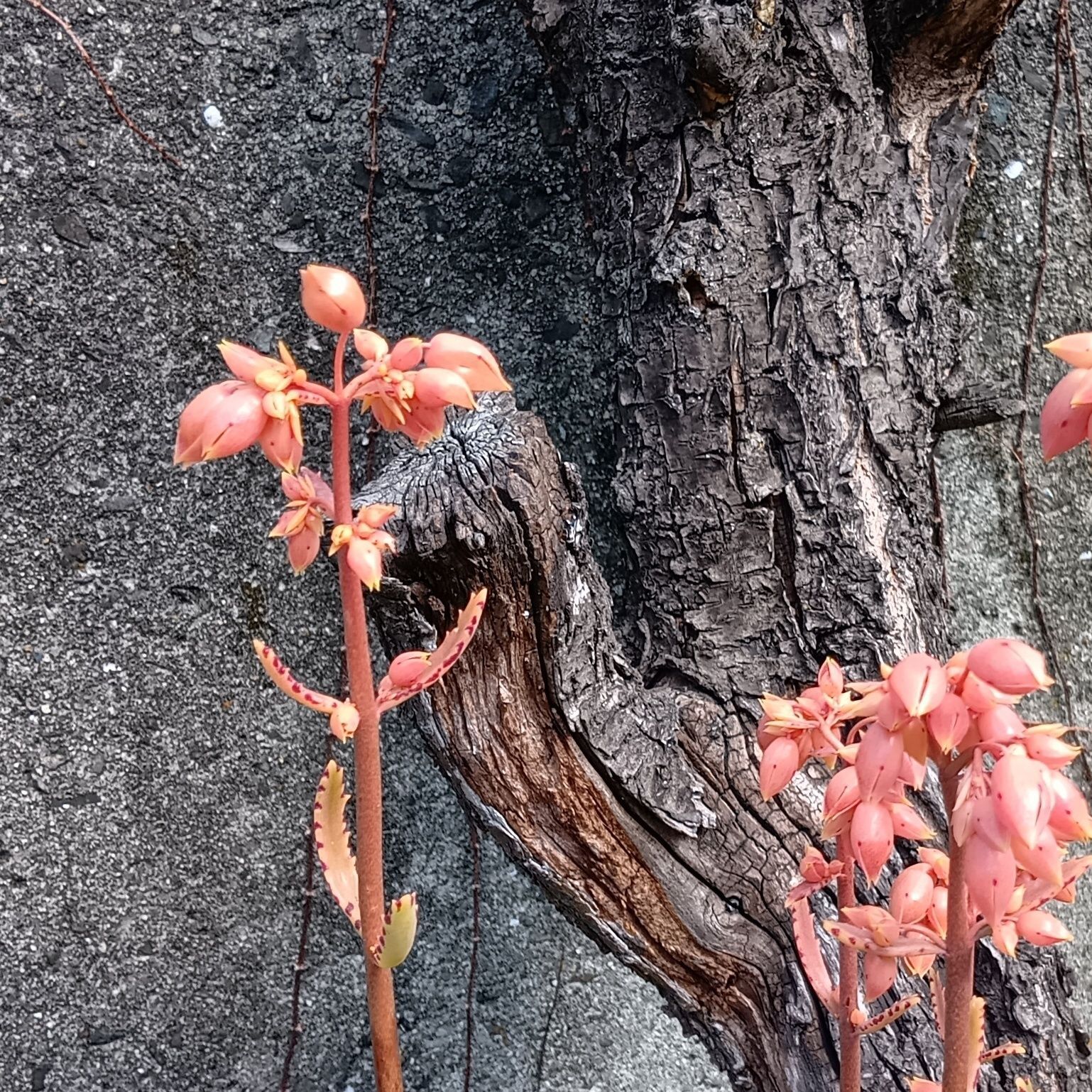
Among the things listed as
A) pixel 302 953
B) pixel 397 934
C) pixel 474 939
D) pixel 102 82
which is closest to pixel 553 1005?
pixel 474 939

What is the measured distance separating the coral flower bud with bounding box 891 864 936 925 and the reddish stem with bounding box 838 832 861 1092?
0.03 metres

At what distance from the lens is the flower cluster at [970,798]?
0.31 meters

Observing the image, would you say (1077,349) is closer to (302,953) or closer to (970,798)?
(970,798)

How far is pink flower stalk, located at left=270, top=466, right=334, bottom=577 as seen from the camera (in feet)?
1.20

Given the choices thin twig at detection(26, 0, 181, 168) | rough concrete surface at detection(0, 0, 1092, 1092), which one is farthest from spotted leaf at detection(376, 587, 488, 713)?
thin twig at detection(26, 0, 181, 168)

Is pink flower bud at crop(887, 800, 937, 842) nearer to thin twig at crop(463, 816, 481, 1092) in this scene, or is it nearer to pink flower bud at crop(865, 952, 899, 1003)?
pink flower bud at crop(865, 952, 899, 1003)

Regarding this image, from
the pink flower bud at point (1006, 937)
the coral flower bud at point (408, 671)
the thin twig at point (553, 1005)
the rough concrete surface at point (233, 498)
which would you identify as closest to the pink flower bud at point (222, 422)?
the coral flower bud at point (408, 671)

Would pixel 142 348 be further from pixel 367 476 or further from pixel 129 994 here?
pixel 129 994

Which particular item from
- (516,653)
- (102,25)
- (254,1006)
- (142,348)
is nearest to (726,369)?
(516,653)

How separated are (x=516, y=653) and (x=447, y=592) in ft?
0.24

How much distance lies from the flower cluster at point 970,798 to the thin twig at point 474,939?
0.69 m

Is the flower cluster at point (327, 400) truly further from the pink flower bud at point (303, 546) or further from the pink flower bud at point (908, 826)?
the pink flower bud at point (908, 826)

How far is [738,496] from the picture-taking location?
719mm

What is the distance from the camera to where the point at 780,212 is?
2.39 ft
